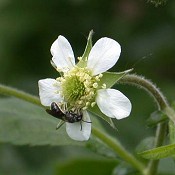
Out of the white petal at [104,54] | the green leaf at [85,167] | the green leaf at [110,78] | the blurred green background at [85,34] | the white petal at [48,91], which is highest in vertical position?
the white petal at [104,54]

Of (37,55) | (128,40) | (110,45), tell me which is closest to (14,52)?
(37,55)

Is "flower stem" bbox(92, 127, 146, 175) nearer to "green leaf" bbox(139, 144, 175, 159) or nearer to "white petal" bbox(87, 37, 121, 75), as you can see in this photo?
"white petal" bbox(87, 37, 121, 75)

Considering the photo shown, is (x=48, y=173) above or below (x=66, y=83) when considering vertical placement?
below

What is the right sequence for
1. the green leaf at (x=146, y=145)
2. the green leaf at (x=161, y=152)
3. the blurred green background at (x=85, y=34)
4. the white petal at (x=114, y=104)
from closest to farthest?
the green leaf at (x=161, y=152) → the white petal at (x=114, y=104) → the green leaf at (x=146, y=145) → the blurred green background at (x=85, y=34)

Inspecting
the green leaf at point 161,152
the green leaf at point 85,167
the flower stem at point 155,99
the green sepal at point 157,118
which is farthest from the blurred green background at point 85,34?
the green leaf at point 161,152

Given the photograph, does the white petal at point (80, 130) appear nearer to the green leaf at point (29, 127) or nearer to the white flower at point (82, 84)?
the white flower at point (82, 84)

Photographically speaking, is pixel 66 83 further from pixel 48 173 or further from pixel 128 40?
pixel 128 40

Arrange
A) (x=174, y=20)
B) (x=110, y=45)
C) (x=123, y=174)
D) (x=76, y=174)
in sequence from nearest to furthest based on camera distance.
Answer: (x=110, y=45) < (x=123, y=174) < (x=76, y=174) < (x=174, y=20)

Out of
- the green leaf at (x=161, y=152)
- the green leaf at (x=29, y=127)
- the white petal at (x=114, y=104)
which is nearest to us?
the green leaf at (x=161, y=152)
